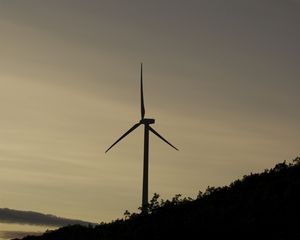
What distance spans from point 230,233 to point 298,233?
14.8ft

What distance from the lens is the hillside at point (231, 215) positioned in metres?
36.5

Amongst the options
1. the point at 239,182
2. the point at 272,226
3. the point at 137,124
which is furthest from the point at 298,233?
the point at 137,124

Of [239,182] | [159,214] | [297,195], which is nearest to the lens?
[297,195]

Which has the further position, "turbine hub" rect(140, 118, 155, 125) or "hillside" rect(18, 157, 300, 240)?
"turbine hub" rect(140, 118, 155, 125)

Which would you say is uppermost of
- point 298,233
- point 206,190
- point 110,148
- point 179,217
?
point 110,148

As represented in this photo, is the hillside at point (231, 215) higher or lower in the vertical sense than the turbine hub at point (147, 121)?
lower

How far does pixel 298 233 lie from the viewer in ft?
109

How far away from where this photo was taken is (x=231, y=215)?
130ft

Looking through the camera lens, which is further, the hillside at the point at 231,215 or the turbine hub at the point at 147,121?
the turbine hub at the point at 147,121

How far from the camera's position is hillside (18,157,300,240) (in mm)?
36500

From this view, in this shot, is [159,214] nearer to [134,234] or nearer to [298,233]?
[134,234]

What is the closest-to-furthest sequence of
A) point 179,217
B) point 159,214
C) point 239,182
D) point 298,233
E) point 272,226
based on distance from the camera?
1. point 298,233
2. point 272,226
3. point 179,217
4. point 159,214
5. point 239,182

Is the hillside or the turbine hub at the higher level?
the turbine hub

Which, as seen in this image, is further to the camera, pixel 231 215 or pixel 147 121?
pixel 147 121
